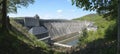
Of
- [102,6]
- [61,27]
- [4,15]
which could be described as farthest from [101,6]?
[61,27]

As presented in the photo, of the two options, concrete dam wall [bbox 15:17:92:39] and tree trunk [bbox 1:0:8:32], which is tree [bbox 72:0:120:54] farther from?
concrete dam wall [bbox 15:17:92:39]

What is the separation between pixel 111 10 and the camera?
2172 cm

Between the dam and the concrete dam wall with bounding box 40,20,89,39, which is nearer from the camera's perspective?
the dam

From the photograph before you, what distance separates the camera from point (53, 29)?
8688 centimetres

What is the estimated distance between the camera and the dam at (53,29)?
2694 inches

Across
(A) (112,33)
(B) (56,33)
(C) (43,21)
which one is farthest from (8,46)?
(B) (56,33)

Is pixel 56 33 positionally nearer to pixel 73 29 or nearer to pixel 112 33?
pixel 73 29

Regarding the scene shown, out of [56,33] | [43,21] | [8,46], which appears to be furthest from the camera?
[56,33]

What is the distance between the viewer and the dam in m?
68.4

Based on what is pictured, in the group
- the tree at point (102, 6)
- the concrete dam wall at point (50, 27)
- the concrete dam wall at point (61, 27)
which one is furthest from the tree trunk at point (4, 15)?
the concrete dam wall at point (61, 27)

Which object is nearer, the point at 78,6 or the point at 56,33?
the point at 78,6

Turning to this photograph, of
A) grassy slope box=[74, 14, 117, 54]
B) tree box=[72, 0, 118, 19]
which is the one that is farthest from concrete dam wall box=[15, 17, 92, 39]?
tree box=[72, 0, 118, 19]

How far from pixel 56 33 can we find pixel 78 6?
Answer: 68.4 m

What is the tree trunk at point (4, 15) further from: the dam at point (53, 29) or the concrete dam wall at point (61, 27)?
the concrete dam wall at point (61, 27)
